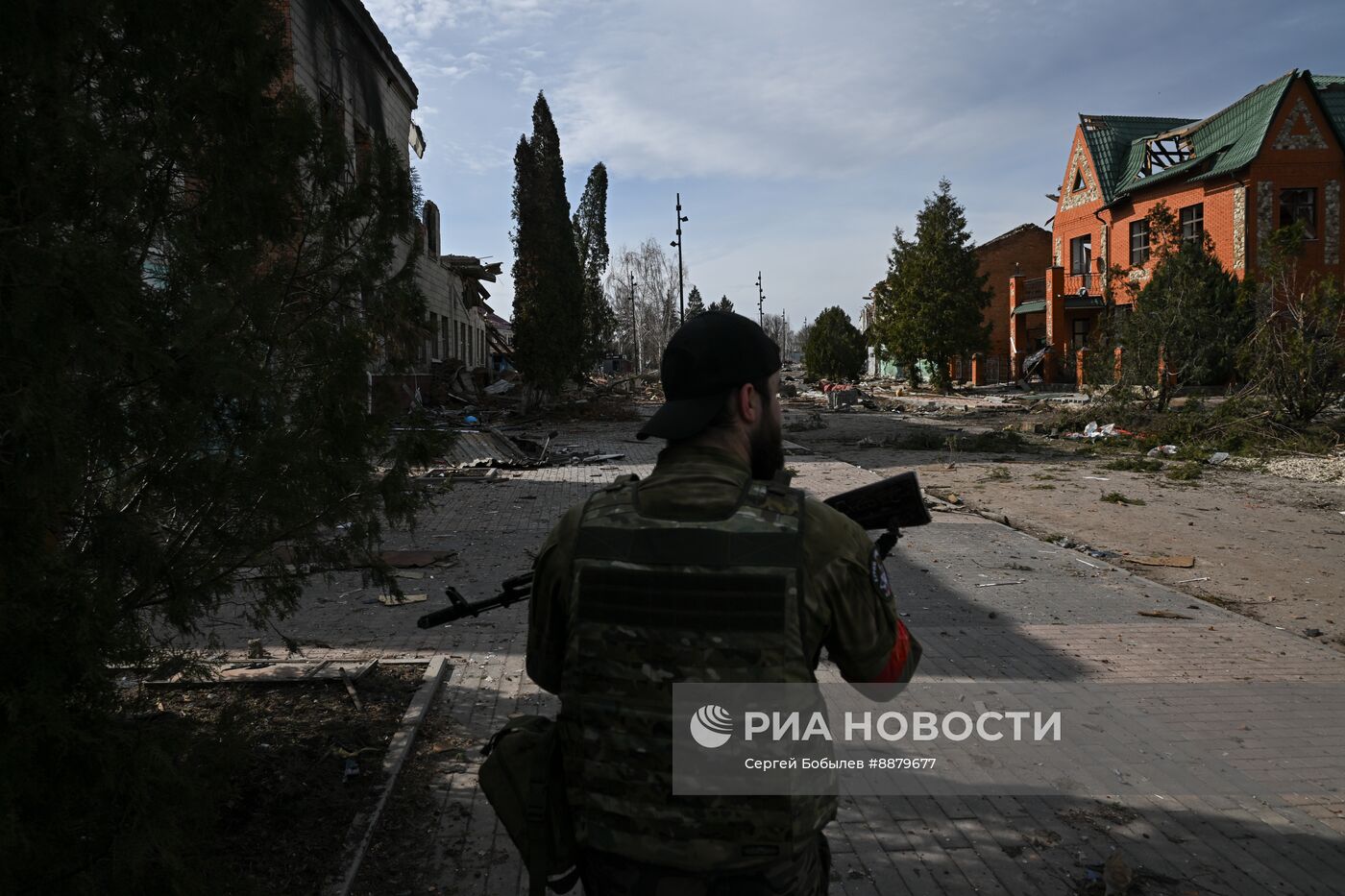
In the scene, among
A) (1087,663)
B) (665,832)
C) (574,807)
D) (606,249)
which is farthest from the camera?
(606,249)

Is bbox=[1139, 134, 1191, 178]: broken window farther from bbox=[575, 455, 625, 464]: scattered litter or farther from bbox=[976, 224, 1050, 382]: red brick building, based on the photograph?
bbox=[575, 455, 625, 464]: scattered litter

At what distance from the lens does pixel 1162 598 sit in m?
7.46

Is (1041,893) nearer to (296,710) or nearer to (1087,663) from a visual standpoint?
(1087,663)

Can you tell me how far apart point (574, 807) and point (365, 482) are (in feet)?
6.37

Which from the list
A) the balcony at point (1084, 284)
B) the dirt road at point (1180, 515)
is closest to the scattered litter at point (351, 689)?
the dirt road at point (1180, 515)

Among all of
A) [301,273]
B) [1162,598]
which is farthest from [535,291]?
[301,273]

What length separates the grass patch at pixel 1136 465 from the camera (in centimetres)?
1538

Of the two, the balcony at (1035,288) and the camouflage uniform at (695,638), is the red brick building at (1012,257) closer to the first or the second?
the balcony at (1035,288)

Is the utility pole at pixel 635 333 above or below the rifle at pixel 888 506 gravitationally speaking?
above

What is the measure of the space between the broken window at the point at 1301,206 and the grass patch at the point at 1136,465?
74.1 ft

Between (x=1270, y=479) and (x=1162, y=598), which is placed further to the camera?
(x=1270, y=479)

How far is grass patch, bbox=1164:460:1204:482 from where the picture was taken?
1436 cm

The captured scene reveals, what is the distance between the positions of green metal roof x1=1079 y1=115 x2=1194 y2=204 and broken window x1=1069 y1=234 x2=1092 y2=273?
278 cm

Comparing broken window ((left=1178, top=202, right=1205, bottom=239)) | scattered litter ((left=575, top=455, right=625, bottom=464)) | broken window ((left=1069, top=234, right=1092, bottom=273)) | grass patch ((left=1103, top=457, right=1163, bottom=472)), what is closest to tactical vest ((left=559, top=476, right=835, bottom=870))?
grass patch ((left=1103, top=457, right=1163, bottom=472))
